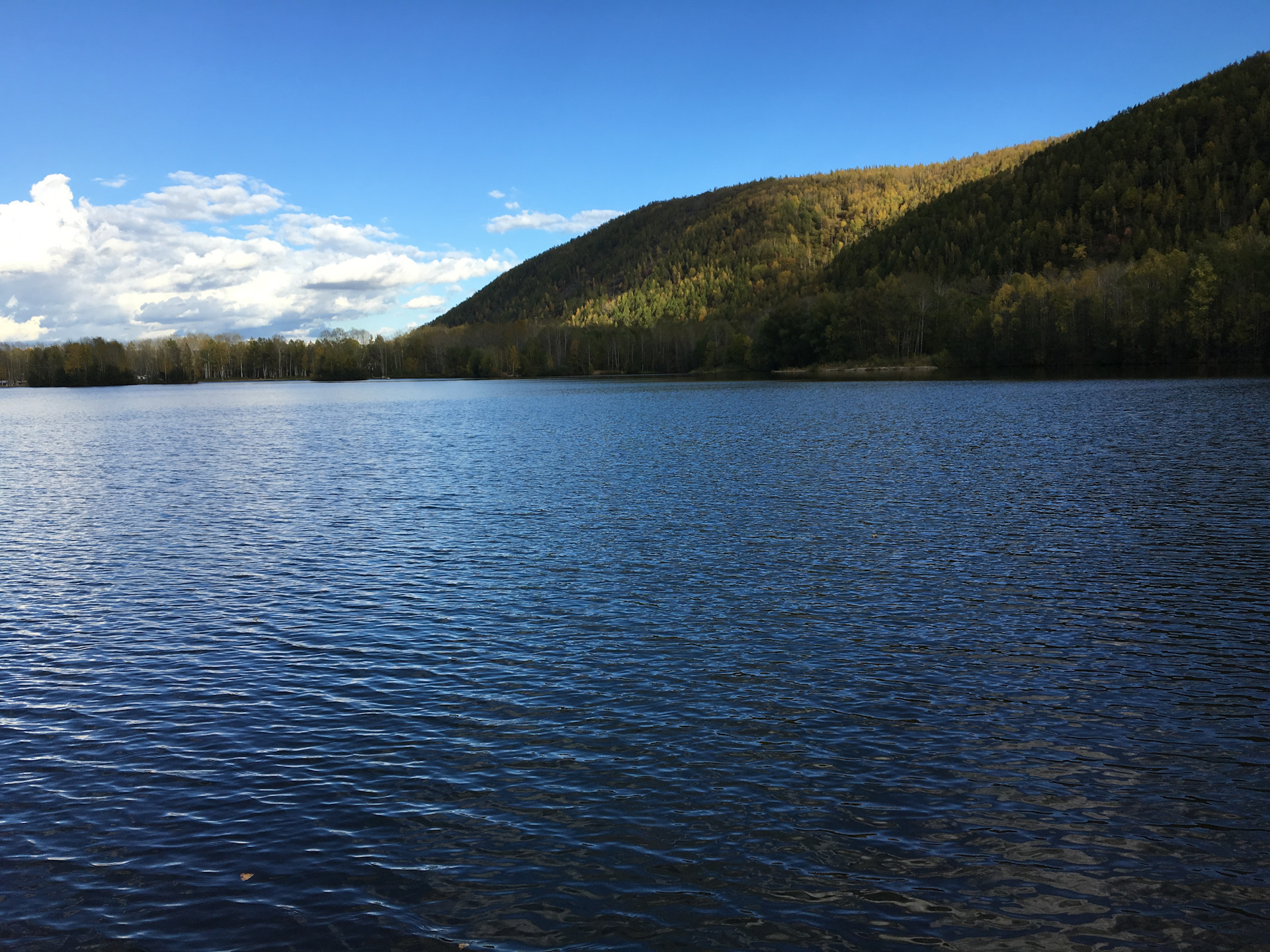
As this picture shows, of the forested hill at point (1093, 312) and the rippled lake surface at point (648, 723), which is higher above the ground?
the forested hill at point (1093, 312)

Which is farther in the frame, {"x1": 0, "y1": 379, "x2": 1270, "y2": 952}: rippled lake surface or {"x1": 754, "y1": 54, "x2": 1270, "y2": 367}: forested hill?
{"x1": 754, "y1": 54, "x2": 1270, "y2": 367}: forested hill

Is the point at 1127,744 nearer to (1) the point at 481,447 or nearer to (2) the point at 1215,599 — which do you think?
(2) the point at 1215,599

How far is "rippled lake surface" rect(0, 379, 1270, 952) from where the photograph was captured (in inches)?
340

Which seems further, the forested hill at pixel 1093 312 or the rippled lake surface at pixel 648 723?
the forested hill at pixel 1093 312

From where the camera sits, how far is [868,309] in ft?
536

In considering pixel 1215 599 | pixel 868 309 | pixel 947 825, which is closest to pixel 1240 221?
pixel 868 309

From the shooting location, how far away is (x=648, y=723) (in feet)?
42.6

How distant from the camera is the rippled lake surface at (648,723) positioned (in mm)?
8648

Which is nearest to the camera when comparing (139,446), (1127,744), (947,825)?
(947,825)

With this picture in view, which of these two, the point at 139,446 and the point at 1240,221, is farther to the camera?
the point at 1240,221

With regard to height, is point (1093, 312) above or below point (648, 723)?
above

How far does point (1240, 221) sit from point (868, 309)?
3755 inches

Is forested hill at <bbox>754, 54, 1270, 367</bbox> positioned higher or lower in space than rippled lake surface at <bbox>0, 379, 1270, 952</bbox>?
higher

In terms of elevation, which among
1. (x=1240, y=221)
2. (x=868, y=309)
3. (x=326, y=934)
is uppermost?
(x=1240, y=221)
